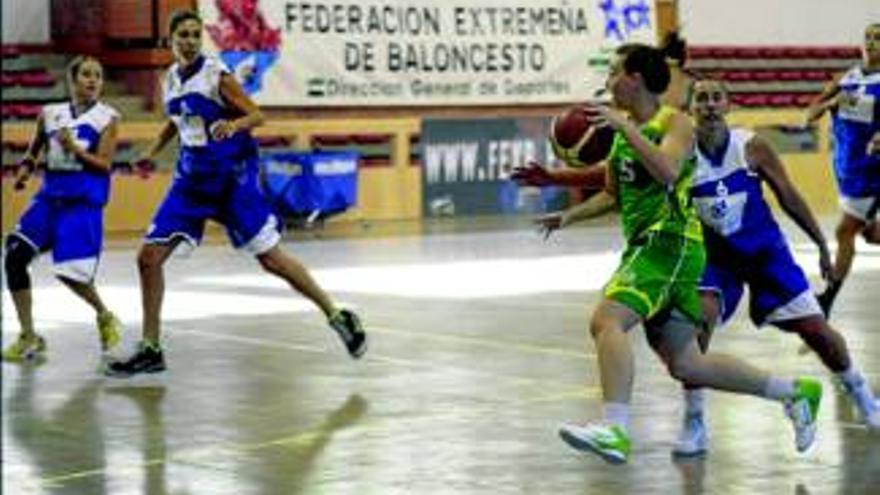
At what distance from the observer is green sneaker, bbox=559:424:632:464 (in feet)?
22.4

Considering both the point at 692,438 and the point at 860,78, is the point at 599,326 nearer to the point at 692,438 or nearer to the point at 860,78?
the point at 692,438

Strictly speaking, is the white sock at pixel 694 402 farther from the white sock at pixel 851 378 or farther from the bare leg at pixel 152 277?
the bare leg at pixel 152 277

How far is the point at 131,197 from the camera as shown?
81.5 ft

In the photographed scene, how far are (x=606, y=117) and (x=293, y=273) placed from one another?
14.6 ft

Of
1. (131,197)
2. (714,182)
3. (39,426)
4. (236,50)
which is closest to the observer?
(714,182)

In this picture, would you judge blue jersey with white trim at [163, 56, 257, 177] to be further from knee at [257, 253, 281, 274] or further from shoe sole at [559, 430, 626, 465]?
shoe sole at [559, 430, 626, 465]

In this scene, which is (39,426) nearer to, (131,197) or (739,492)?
(739,492)

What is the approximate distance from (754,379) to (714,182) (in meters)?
1.06

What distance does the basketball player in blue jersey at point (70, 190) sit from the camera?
11.2 m

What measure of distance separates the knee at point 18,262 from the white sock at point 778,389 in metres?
5.14

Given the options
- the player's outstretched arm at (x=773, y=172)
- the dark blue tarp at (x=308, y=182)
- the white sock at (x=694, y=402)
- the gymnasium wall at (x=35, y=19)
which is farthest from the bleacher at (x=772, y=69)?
the white sock at (x=694, y=402)

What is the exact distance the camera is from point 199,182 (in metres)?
10.6

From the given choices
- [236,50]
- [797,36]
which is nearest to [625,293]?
[236,50]

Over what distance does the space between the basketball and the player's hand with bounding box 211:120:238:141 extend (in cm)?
272
